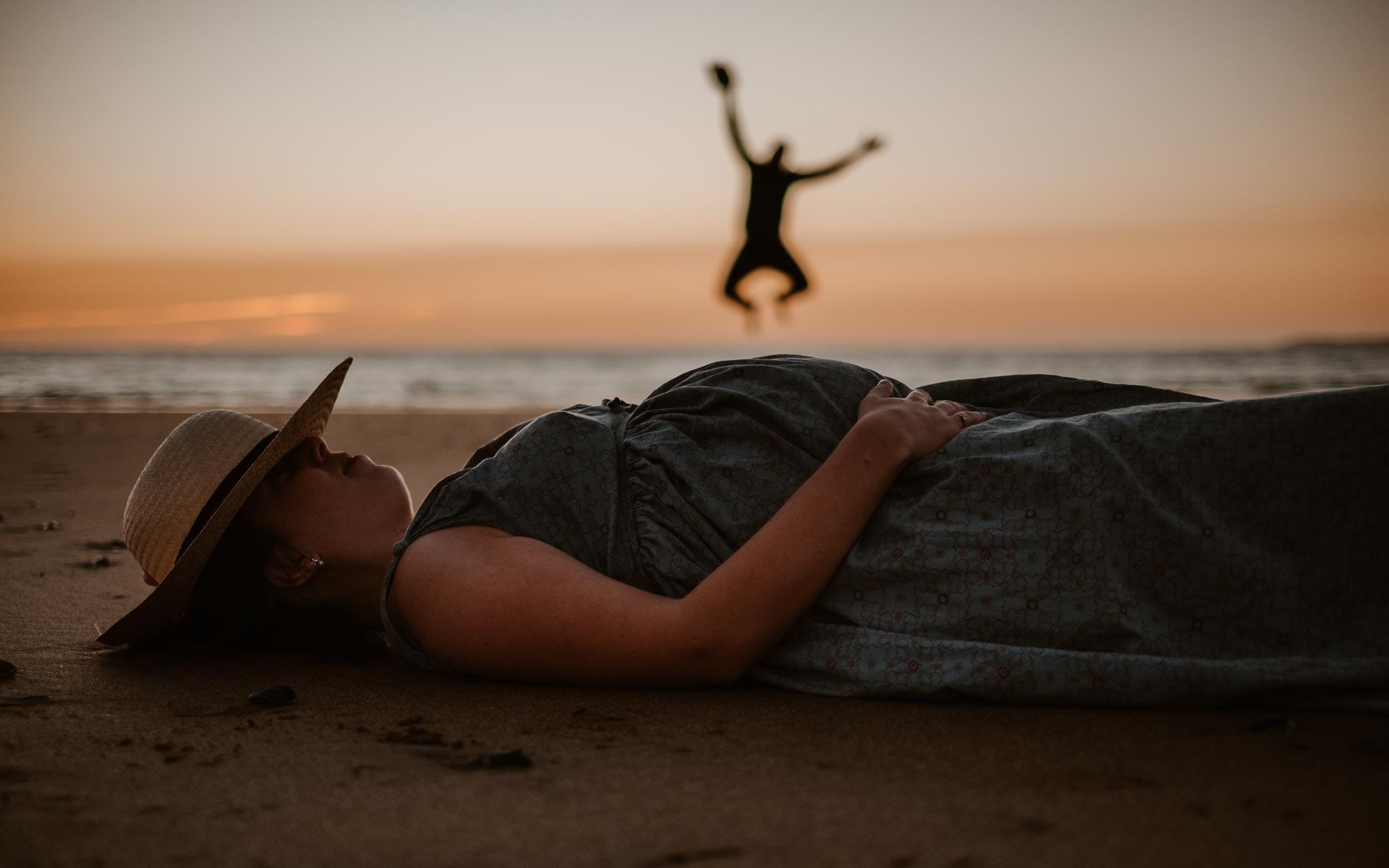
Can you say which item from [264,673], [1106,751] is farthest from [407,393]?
[1106,751]

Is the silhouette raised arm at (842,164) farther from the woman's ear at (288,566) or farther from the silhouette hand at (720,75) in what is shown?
Answer: the woman's ear at (288,566)

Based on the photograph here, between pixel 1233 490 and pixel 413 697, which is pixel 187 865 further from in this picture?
pixel 1233 490

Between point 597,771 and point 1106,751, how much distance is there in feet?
3.00

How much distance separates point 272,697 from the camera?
2115mm

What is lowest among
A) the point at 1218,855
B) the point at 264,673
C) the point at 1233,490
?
the point at 264,673

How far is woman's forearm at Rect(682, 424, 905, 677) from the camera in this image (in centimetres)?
182

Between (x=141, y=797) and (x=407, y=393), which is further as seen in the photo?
(x=407, y=393)

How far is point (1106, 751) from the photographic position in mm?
1673

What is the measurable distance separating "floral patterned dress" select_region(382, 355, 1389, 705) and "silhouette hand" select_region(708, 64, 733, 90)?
4.23 meters

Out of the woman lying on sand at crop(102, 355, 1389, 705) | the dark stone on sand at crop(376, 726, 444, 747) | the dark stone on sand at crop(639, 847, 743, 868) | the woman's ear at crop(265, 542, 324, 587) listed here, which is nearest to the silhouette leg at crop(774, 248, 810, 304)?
the woman lying on sand at crop(102, 355, 1389, 705)

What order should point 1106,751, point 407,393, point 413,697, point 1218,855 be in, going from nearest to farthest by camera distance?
1. point 1218,855
2. point 1106,751
3. point 413,697
4. point 407,393

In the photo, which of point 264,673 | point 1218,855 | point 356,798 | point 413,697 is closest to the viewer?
point 1218,855

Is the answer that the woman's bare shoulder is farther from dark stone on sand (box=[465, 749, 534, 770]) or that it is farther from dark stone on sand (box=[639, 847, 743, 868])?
dark stone on sand (box=[639, 847, 743, 868])

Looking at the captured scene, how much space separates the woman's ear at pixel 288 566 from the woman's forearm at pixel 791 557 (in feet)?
3.40
